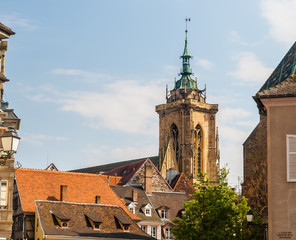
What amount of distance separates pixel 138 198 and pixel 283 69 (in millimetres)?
34451

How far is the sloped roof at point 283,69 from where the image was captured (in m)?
26.1

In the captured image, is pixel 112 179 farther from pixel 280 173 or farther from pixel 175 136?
pixel 175 136

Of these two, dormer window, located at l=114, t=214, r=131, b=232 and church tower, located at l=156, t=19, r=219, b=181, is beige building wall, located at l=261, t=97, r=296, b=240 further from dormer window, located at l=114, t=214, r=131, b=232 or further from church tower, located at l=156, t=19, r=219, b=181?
church tower, located at l=156, t=19, r=219, b=181

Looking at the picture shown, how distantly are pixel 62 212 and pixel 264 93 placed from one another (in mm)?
29141

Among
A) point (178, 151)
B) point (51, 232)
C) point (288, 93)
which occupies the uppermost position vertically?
point (178, 151)

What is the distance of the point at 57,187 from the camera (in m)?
52.8

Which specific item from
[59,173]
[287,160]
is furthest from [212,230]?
[59,173]

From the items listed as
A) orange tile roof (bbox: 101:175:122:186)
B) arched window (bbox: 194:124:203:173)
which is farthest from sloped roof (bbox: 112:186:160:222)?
arched window (bbox: 194:124:203:173)

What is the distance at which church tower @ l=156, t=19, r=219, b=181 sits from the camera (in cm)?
10825

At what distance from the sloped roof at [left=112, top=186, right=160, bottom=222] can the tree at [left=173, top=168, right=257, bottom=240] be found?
21.5 metres

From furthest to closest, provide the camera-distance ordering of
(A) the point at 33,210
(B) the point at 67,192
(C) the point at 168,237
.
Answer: (C) the point at 168,237 < (B) the point at 67,192 < (A) the point at 33,210

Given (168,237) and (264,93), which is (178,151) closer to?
(168,237)

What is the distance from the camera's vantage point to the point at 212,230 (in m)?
34.2

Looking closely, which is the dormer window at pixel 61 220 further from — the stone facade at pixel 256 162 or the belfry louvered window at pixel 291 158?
the belfry louvered window at pixel 291 158
